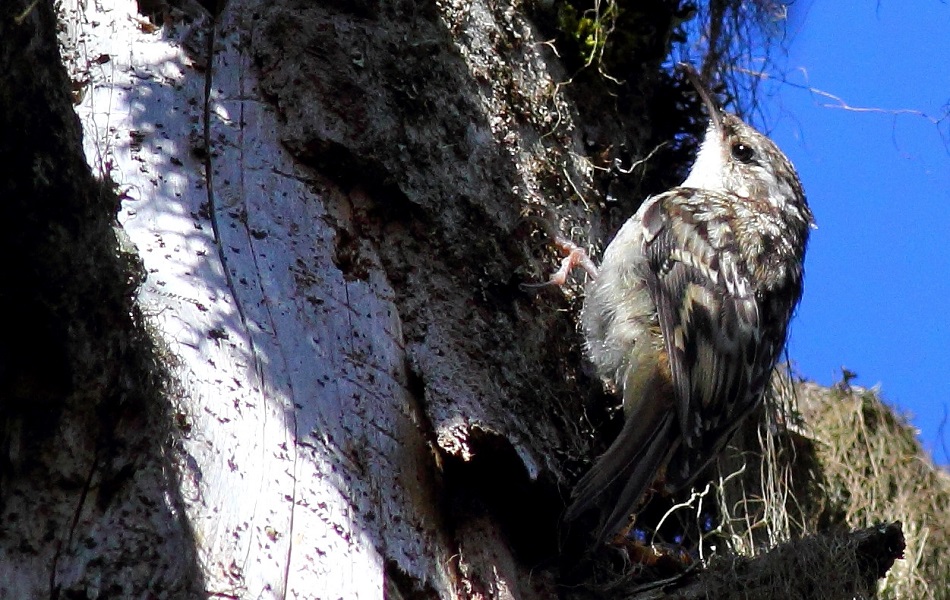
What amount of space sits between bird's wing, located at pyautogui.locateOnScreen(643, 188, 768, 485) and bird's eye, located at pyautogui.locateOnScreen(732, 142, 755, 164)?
27cm

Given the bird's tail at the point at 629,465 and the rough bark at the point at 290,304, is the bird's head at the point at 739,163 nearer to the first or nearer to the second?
the rough bark at the point at 290,304

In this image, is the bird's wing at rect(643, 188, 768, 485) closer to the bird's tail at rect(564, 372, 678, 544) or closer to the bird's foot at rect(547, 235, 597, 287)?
the bird's tail at rect(564, 372, 678, 544)

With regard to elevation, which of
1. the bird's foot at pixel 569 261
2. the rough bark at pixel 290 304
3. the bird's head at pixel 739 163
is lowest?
the rough bark at pixel 290 304

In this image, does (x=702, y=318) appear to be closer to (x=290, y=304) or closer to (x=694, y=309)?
(x=694, y=309)

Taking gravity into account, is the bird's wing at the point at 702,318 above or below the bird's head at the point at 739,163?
below

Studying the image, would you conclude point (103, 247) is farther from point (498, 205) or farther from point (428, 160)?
point (498, 205)

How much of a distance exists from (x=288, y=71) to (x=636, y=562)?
4.86 feet

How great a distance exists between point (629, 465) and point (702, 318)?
83 centimetres

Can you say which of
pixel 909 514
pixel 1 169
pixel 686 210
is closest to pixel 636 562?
pixel 686 210

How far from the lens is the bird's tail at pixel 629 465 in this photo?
8.81ft

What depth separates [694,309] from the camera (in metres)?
3.63

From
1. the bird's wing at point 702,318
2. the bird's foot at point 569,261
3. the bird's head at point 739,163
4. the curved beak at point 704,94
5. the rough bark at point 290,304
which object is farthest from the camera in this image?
the bird's head at point 739,163

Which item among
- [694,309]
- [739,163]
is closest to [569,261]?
[694,309]

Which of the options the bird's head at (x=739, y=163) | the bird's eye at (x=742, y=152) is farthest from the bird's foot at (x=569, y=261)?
the bird's eye at (x=742, y=152)
